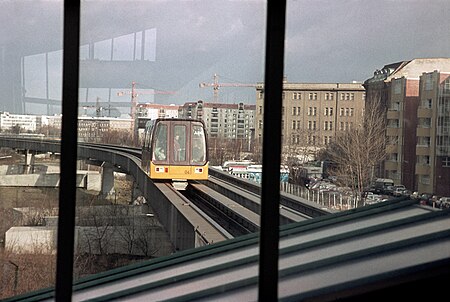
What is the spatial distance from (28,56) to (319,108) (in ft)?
4.76

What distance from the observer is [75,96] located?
291 centimetres

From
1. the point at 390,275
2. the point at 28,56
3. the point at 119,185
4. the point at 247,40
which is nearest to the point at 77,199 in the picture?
the point at 119,185

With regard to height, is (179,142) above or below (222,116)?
below

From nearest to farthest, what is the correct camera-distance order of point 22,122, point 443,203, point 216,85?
point 22,122 → point 216,85 → point 443,203

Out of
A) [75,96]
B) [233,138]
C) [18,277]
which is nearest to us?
[75,96]

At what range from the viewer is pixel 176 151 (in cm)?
339

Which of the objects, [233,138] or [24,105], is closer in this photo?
[24,105]

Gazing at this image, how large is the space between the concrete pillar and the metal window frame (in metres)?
0.28

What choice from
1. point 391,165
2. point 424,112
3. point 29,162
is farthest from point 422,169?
point 29,162

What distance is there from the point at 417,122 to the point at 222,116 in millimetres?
1030

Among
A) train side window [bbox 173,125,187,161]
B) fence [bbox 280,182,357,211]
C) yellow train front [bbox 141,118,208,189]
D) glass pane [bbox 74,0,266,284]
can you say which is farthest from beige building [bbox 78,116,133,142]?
fence [bbox 280,182,357,211]

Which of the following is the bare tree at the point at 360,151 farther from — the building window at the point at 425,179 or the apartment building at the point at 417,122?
the building window at the point at 425,179

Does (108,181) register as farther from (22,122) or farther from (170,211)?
(22,122)

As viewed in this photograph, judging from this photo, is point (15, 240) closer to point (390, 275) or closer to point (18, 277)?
point (18, 277)
